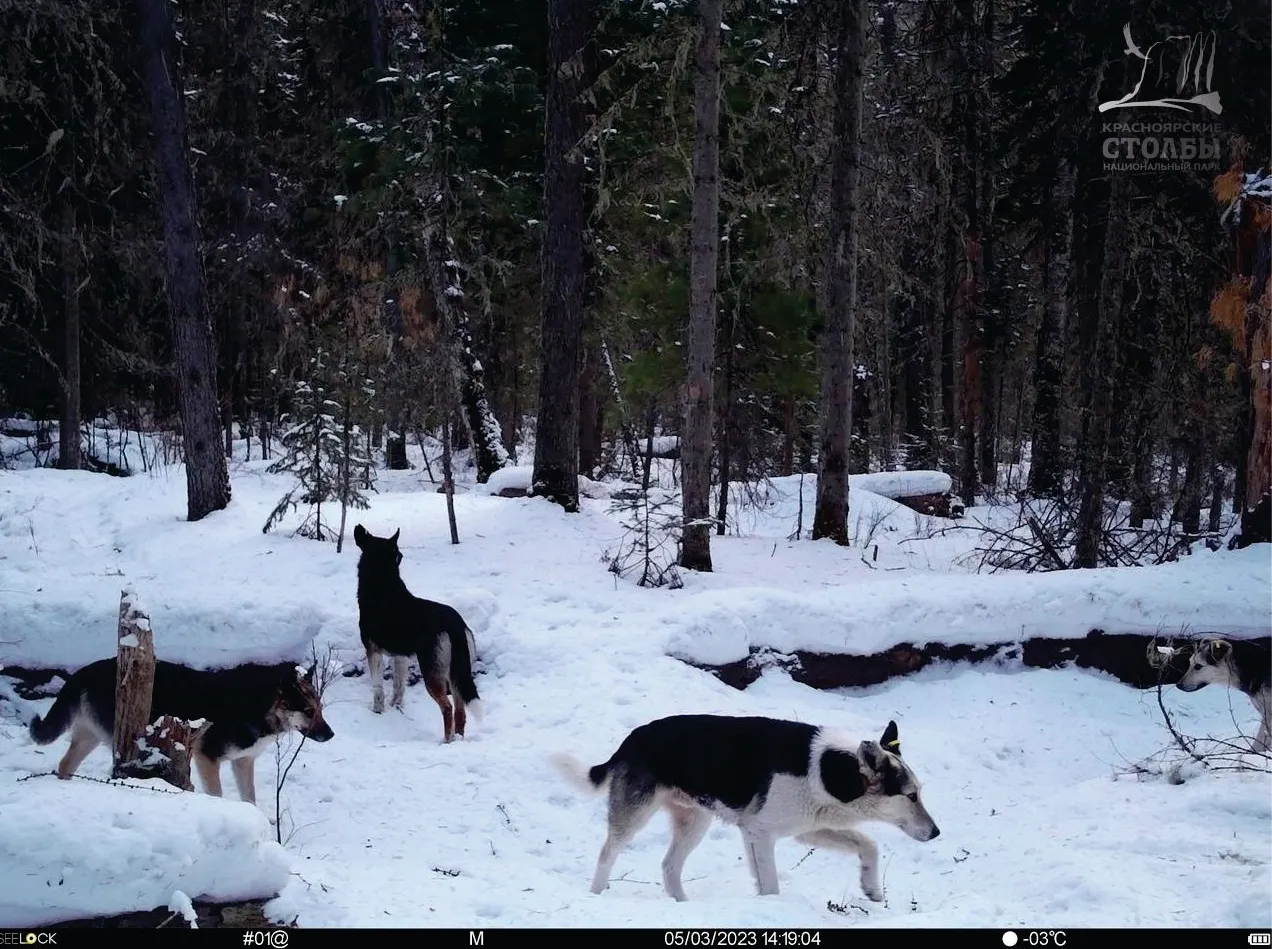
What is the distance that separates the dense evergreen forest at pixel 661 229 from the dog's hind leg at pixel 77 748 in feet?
22.0

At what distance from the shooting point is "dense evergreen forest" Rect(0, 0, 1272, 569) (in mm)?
12945

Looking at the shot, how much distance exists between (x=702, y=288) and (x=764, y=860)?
8181mm

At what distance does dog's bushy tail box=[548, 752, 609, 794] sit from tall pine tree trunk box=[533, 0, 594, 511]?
922 cm

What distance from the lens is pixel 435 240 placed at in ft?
56.7

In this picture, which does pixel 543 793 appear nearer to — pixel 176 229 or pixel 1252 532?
pixel 1252 532

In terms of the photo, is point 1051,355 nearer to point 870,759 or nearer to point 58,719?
point 870,759

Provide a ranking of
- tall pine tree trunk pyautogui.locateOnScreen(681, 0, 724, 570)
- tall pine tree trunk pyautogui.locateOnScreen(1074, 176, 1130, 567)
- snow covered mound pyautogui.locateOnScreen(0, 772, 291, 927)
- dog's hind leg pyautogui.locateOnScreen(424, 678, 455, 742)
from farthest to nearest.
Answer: tall pine tree trunk pyautogui.locateOnScreen(1074, 176, 1130, 567)
tall pine tree trunk pyautogui.locateOnScreen(681, 0, 724, 570)
dog's hind leg pyautogui.locateOnScreen(424, 678, 455, 742)
snow covered mound pyautogui.locateOnScreen(0, 772, 291, 927)

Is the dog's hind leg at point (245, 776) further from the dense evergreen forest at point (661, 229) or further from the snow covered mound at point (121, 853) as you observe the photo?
the dense evergreen forest at point (661, 229)

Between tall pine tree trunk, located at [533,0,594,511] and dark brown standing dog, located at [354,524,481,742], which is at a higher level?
tall pine tree trunk, located at [533,0,594,511]

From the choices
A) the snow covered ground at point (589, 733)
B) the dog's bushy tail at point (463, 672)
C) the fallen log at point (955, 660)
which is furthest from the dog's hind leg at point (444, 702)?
the fallen log at point (955, 660)

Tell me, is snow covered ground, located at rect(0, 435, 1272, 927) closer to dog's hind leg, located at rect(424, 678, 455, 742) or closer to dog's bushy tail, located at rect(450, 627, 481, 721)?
dog's hind leg, located at rect(424, 678, 455, 742)

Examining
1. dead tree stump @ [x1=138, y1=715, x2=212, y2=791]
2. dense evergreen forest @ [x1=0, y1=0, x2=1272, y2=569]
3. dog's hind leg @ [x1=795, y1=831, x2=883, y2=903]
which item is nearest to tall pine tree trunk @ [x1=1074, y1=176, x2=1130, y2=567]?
dense evergreen forest @ [x1=0, y1=0, x2=1272, y2=569]
